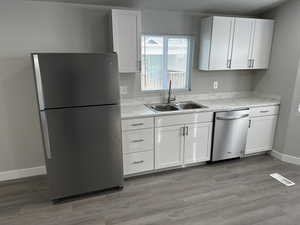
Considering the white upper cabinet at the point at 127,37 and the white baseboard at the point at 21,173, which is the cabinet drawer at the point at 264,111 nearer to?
the white upper cabinet at the point at 127,37

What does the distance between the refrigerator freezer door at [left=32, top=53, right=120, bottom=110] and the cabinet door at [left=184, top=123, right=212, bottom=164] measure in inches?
50.9

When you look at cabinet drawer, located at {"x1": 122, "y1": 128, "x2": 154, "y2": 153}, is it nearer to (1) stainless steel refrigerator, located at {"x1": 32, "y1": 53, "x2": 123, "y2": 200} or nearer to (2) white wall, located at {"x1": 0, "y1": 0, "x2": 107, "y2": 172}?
(1) stainless steel refrigerator, located at {"x1": 32, "y1": 53, "x2": 123, "y2": 200}

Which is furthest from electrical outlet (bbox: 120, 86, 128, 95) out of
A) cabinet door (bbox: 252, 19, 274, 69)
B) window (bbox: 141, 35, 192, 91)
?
cabinet door (bbox: 252, 19, 274, 69)

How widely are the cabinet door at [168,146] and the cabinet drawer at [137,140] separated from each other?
0.34 ft

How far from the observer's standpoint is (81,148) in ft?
7.64

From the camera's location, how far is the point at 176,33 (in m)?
3.22

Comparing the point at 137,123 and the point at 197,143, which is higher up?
the point at 137,123

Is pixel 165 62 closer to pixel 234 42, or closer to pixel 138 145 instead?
pixel 234 42

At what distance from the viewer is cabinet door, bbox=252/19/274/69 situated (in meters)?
3.29

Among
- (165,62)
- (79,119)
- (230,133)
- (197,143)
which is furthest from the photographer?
(165,62)

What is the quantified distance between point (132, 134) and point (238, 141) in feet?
5.67

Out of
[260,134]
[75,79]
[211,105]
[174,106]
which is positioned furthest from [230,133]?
[75,79]

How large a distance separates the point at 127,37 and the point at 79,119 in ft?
4.05

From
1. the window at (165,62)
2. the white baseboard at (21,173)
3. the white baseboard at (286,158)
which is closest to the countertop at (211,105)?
the window at (165,62)
